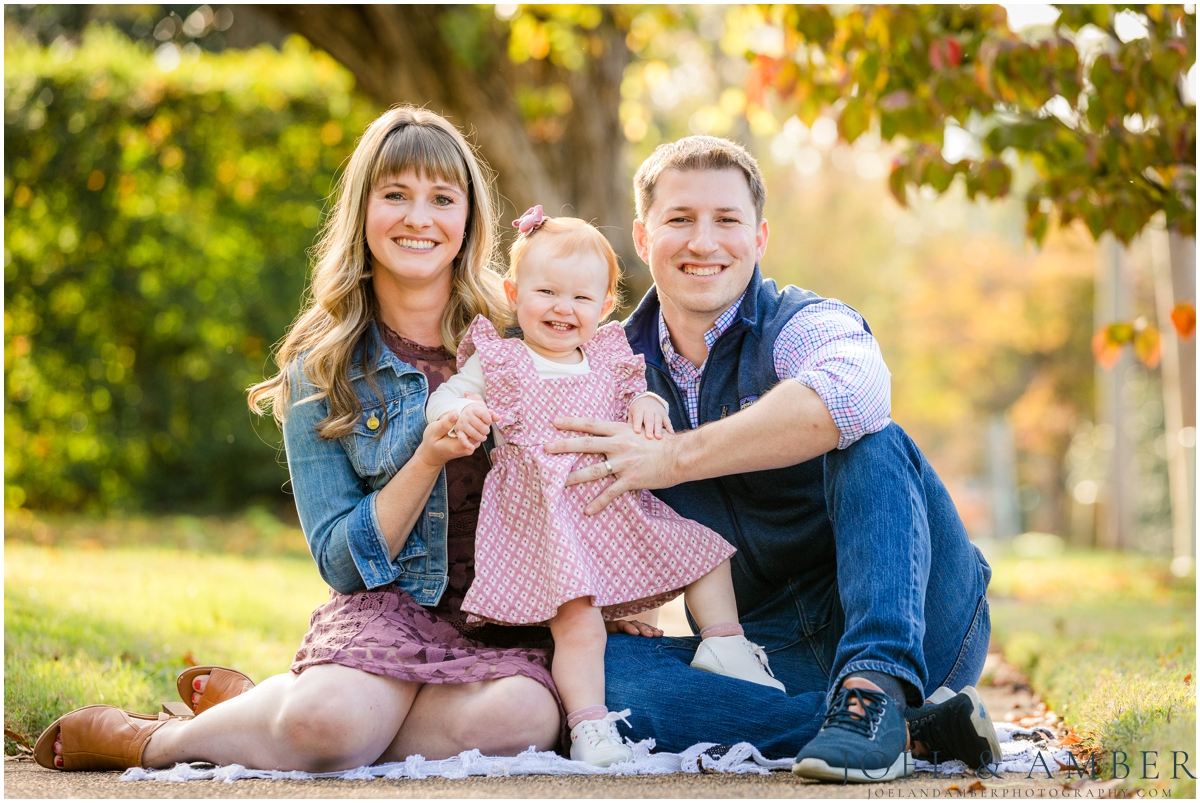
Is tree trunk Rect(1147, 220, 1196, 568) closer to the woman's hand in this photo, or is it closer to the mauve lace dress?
the woman's hand

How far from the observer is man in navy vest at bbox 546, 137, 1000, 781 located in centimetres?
238

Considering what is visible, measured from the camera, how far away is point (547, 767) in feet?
8.04

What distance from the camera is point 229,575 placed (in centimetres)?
590

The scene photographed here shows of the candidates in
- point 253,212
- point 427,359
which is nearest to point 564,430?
point 427,359

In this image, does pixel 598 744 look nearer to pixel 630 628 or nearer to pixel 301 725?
pixel 630 628

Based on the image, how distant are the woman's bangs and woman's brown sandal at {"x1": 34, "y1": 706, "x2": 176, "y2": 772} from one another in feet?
4.86

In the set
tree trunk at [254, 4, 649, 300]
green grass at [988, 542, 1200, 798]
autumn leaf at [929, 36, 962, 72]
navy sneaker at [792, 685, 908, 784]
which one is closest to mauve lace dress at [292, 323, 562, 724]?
navy sneaker at [792, 685, 908, 784]

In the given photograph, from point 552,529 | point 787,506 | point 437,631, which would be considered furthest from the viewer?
point 787,506

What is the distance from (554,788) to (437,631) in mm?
571

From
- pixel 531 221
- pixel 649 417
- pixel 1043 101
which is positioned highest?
pixel 1043 101

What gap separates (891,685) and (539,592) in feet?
Answer: 2.70

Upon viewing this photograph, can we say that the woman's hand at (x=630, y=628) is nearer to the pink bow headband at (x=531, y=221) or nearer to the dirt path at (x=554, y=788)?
the dirt path at (x=554, y=788)

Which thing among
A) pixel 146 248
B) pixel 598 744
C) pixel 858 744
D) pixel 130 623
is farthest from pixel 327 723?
pixel 146 248

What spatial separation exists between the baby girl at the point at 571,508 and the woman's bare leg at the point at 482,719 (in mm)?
73
